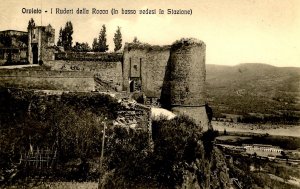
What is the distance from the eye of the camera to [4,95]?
41.4 feet

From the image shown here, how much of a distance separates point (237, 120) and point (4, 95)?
135ft

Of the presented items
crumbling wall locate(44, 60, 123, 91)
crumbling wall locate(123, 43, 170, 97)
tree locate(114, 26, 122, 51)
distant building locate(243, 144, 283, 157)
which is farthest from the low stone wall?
distant building locate(243, 144, 283, 157)

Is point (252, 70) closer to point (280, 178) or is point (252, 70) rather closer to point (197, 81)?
point (280, 178)

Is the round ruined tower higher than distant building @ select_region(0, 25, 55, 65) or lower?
lower

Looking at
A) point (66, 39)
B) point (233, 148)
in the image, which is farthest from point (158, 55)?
point (233, 148)

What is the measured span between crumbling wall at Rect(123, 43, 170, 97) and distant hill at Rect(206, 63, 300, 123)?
986 inches

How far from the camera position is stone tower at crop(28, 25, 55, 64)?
17703mm

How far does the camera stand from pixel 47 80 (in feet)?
47.6

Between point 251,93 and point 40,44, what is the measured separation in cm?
3617

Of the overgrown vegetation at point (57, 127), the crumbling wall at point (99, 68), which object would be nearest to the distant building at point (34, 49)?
the crumbling wall at point (99, 68)

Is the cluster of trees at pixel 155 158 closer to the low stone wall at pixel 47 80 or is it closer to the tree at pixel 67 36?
the low stone wall at pixel 47 80

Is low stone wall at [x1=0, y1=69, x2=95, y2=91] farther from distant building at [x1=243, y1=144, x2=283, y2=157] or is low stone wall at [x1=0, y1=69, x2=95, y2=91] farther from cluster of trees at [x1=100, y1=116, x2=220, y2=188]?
distant building at [x1=243, y1=144, x2=283, y2=157]

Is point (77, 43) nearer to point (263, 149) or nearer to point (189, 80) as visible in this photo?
point (189, 80)

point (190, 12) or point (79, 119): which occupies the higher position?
point (190, 12)
